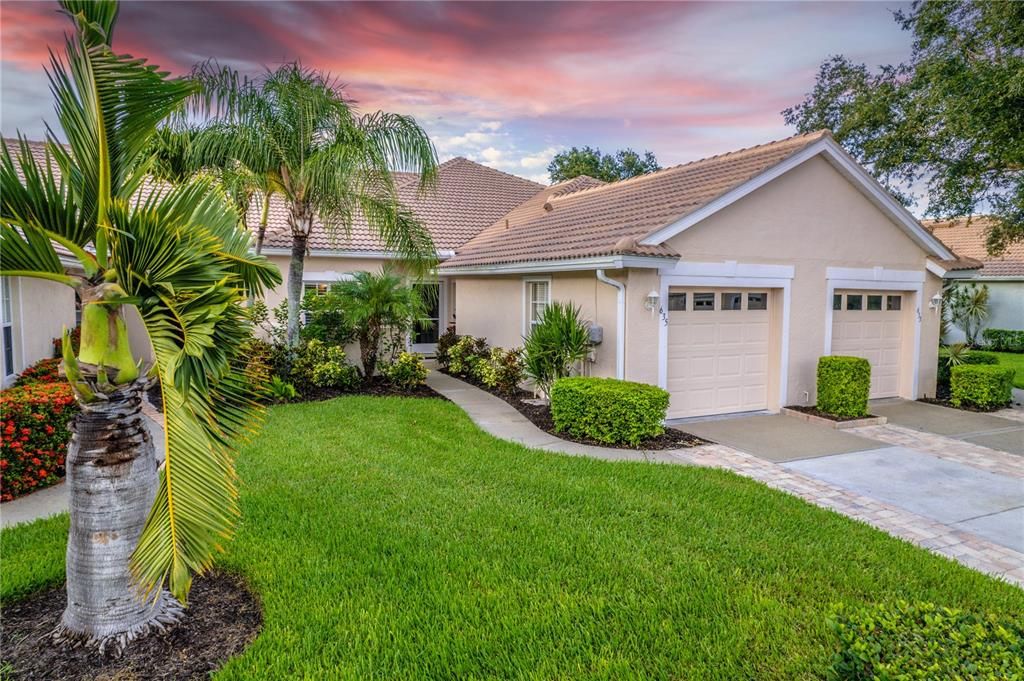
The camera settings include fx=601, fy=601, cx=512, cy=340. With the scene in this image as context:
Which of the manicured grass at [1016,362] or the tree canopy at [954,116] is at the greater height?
the tree canopy at [954,116]

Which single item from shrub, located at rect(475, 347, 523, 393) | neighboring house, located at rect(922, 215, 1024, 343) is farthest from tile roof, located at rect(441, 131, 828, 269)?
neighboring house, located at rect(922, 215, 1024, 343)

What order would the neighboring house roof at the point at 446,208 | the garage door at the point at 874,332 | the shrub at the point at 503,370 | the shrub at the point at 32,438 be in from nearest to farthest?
1. the shrub at the point at 32,438
2. the garage door at the point at 874,332
3. the shrub at the point at 503,370
4. the neighboring house roof at the point at 446,208

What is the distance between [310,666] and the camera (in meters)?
3.60

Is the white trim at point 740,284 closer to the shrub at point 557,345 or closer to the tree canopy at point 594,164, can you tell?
the shrub at point 557,345

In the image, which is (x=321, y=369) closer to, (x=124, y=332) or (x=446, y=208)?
(x=124, y=332)

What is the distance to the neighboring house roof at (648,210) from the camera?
9.91 meters

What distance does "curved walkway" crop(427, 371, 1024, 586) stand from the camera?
5379mm

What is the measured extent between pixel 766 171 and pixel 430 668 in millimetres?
9660

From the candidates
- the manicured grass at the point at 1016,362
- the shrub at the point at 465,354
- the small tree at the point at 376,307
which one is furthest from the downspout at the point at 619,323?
the manicured grass at the point at 1016,362

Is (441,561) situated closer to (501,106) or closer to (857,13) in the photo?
(501,106)

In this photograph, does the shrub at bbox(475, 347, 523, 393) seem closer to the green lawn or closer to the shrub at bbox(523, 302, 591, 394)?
the shrub at bbox(523, 302, 591, 394)

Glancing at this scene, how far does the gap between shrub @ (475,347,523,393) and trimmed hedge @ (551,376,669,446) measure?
3.23 m

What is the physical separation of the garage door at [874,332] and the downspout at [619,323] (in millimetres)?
5067

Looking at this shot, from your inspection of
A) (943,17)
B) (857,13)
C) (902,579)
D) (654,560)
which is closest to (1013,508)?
(902,579)
